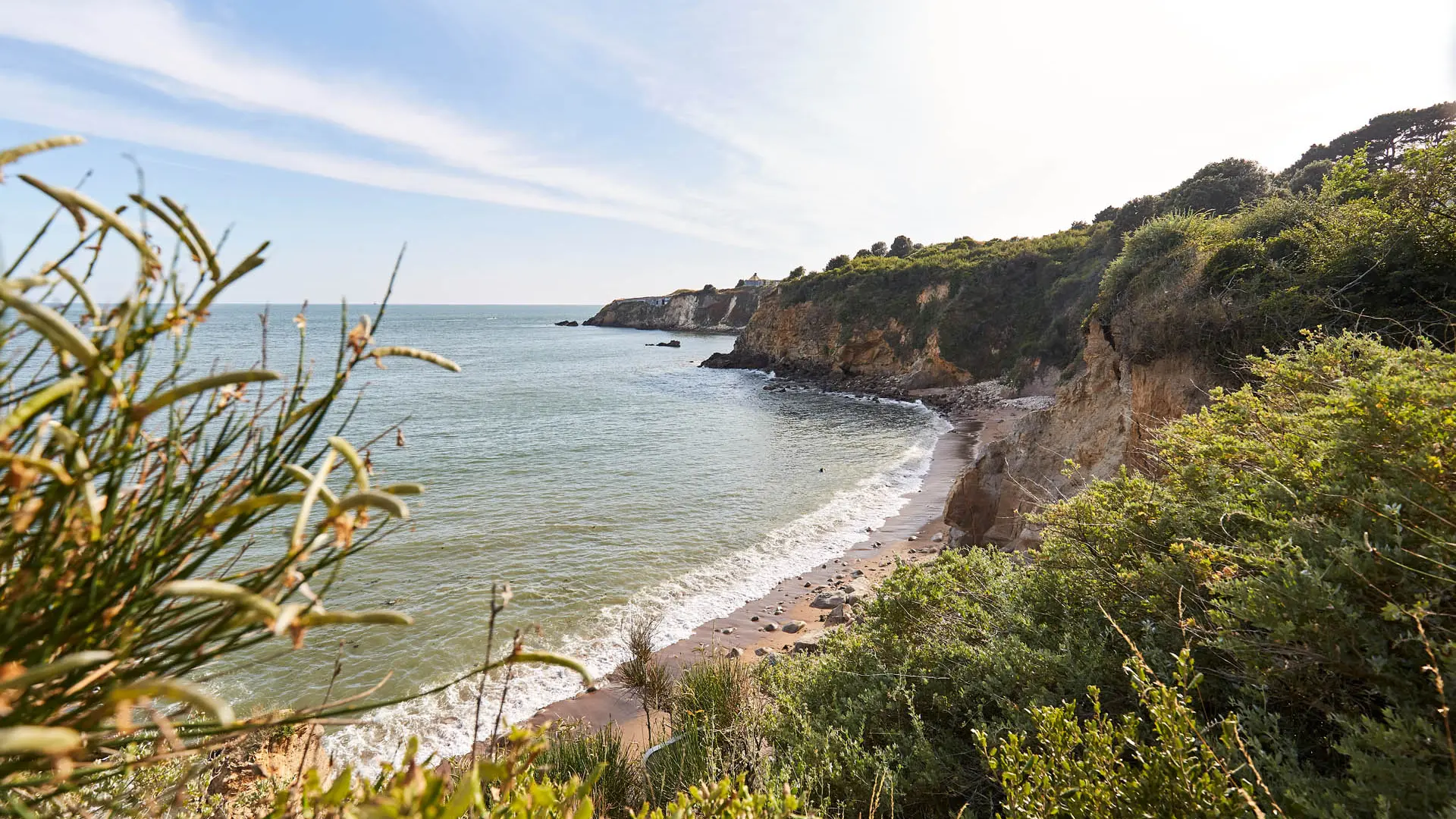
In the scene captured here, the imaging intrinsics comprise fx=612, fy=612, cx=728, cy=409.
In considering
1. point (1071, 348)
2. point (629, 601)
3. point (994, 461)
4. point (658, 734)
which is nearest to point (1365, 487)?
point (658, 734)

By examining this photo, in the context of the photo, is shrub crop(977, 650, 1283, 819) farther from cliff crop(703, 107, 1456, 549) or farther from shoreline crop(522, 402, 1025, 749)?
cliff crop(703, 107, 1456, 549)

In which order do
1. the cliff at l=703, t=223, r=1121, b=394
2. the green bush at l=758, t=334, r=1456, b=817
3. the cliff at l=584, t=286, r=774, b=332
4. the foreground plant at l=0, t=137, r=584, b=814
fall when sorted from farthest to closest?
the cliff at l=584, t=286, r=774, b=332
the cliff at l=703, t=223, r=1121, b=394
the green bush at l=758, t=334, r=1456, b=817
the foreground plant at l=0, t=137, r=584, b=814

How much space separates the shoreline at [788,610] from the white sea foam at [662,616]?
0.21 m

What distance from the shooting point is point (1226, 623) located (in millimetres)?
2729

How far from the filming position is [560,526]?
14094 mm

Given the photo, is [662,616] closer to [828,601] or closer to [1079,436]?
[828,601]

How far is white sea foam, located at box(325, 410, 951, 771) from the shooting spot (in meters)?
7.43

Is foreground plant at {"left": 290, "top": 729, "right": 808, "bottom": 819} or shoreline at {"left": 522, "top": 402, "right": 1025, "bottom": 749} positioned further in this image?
shoreline at {"left": 522, "top": 402, "right": 1025, "bottom": 749}

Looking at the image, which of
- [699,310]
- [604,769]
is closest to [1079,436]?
[604,769]

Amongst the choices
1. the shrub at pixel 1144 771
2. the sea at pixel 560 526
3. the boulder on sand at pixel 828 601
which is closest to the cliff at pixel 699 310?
the sea at pixel 560 526

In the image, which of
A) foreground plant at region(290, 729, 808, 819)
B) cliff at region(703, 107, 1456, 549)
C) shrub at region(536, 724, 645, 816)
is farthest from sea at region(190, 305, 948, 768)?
cliff at region(703, 107, 1456, 549)

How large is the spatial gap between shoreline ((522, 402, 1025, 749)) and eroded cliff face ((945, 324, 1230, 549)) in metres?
1.14

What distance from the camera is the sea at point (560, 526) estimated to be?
8.20m

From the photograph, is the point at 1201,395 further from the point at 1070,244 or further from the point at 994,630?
the point at 1070,244
